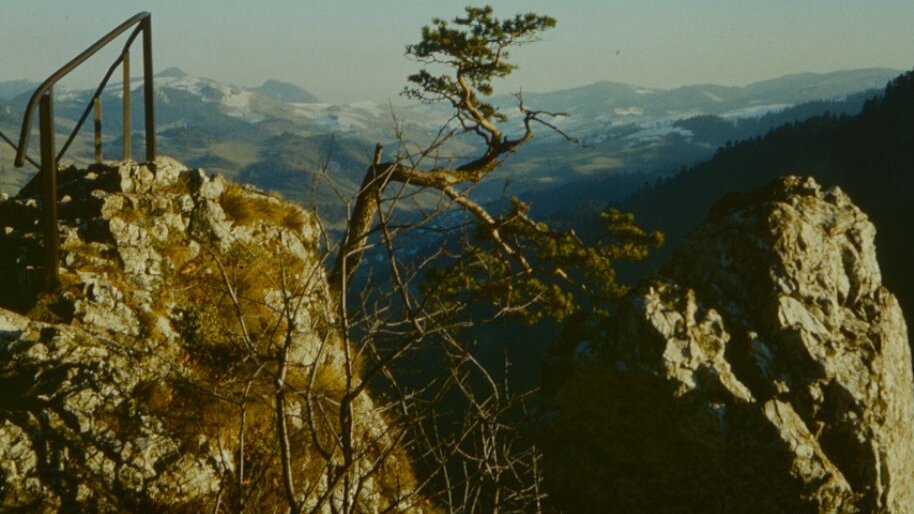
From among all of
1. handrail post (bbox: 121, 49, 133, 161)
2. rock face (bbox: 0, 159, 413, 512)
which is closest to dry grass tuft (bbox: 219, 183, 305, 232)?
rock face (bbox: 0, 159, 413, 512)

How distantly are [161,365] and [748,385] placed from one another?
15290 millimetres

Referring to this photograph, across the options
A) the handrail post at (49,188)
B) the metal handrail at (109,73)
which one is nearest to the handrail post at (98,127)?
the metal handrail at (109,73)

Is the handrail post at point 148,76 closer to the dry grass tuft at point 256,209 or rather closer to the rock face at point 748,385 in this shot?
the dry grass tuft at point 256,209

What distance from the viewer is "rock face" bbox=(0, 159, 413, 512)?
19.0ft

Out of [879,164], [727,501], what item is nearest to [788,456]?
[727,501]

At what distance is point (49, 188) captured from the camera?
7.08 meters

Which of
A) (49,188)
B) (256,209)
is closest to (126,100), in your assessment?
(256,209)

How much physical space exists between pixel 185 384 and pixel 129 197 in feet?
12.4

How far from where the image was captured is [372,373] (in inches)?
212

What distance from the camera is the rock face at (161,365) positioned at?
19.0ft

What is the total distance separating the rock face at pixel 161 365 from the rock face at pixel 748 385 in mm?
10731

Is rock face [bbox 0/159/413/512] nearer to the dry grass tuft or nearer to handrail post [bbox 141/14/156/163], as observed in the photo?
the dry grass tuft

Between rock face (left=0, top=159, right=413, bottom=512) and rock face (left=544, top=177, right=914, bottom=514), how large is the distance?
10.7 metres

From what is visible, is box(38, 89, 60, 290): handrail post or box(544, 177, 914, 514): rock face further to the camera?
box(544, 177, 914, 514): rock face
